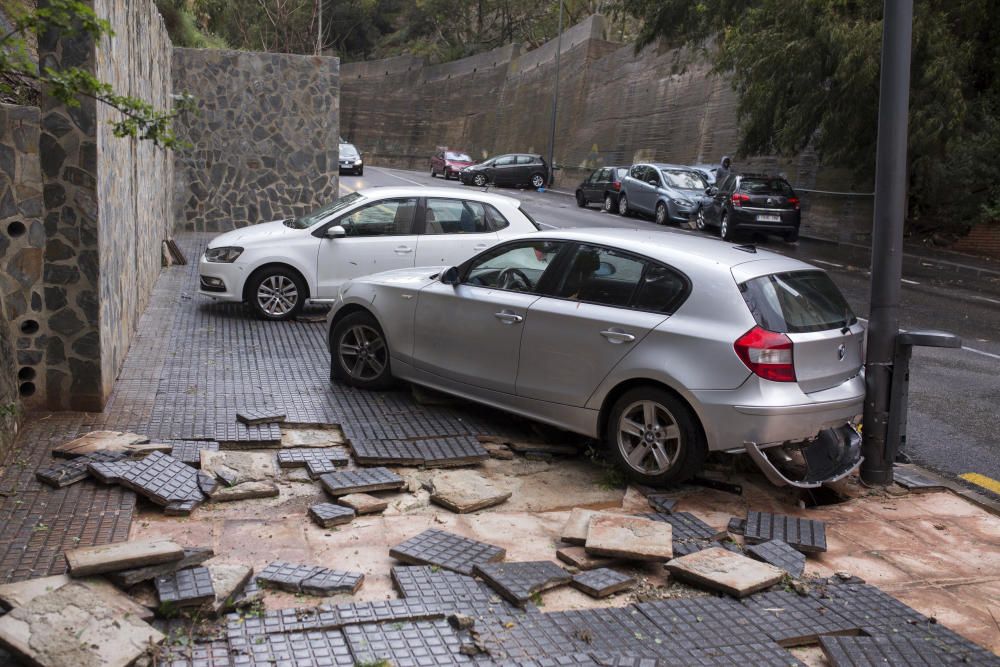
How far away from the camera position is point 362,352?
8445mm

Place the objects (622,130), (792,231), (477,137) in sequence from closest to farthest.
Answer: (792,231) → (622,130) → (477,137)

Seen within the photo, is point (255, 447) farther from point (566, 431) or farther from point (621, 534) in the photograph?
point (621, 534)

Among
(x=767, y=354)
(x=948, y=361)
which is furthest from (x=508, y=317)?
(x=948, y=361)

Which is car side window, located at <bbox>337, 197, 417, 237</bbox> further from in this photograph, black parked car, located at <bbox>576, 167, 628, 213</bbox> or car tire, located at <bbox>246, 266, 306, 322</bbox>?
black parked car, located at <bbox>576, 167, 628, 213</bbox>

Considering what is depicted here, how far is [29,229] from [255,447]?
2.25 m

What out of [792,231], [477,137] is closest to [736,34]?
[792,231]

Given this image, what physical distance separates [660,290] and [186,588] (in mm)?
3607

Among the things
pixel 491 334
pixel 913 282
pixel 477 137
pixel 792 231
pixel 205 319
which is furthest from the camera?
pixel 477 137

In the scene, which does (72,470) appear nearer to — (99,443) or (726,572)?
(99,443)

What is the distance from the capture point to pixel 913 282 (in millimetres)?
19297

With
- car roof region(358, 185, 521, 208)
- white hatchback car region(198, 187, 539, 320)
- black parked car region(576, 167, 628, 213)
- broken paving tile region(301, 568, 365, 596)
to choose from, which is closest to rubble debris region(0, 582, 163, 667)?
broken paving tile region(301, 568, 365, 596)

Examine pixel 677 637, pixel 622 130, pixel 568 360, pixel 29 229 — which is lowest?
pixel 677 637

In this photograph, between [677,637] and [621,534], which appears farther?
[621,534]

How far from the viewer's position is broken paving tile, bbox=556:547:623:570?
5137mm
